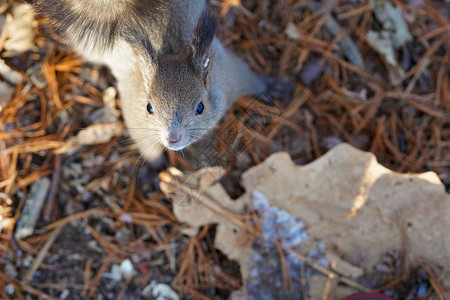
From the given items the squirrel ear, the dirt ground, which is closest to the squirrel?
the squirrel ear

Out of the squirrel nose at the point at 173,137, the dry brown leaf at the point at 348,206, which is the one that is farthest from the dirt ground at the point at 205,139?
the squirrel nose at the point at 173,137

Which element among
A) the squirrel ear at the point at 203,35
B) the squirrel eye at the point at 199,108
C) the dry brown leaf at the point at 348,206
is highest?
the squirrel ear at the point at 203,35

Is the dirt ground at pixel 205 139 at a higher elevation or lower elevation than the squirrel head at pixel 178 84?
lower

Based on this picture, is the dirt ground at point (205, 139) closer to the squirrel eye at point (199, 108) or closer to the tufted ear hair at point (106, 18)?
the squirrel eye at point (199, 108)

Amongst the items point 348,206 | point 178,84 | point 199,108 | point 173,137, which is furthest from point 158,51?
point 348,206

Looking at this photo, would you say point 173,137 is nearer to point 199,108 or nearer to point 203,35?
point 199,108

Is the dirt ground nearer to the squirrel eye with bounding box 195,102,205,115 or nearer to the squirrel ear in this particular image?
the squirrel eye with bounding box 195,102,205,115

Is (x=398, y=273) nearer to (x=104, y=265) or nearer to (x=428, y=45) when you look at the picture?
(x=428, y=45)

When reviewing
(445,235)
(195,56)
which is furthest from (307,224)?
(195,56)
